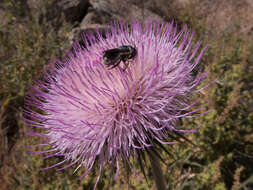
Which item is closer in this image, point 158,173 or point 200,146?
point 158,173

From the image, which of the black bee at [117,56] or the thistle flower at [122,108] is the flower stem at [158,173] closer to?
the thistle flower at [122,108]

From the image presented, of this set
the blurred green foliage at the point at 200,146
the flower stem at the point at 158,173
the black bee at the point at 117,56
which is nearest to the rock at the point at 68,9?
the blurred green foliage at the point at 200,146

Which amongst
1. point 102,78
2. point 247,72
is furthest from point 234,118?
point 102,78

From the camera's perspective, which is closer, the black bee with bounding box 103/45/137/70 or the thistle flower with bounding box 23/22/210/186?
the thistle flower with bounding box 23/22/210/186

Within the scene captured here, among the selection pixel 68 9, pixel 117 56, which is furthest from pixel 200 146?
pixel 68 9

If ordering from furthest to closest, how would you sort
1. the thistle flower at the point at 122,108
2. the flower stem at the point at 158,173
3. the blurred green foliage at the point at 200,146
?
the blurred green foliage at the point at 200,146
the flower stem at the point at 158,173
the thistle flower at the point at 122,108

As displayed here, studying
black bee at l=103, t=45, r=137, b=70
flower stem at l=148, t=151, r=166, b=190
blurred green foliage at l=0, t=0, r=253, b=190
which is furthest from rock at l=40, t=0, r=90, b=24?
flower stem at l=148, t=151, r=166, b=190

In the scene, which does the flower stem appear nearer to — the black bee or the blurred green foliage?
the blurred green foliage

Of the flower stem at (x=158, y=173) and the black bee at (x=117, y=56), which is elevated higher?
the black bee at (x=117, y=56)

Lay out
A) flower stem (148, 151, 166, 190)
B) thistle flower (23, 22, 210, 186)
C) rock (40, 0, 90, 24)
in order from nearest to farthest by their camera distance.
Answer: thistle flower (23, 22, 210, 186)
flower stem (148, 151, 166, 190)
rock (40, 0, 90, 24)

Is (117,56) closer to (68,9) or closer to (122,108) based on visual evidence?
(122,108)

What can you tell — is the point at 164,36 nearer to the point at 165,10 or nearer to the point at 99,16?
the point at 99,16
